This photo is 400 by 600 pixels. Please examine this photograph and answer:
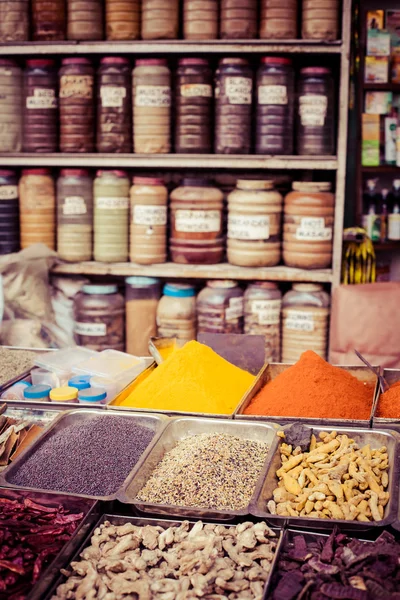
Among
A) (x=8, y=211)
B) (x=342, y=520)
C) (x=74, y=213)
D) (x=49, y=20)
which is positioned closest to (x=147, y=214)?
(x=74, y=213)

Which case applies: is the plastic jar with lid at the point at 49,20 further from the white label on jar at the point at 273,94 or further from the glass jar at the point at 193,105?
the white label on jar at the point at 273,94

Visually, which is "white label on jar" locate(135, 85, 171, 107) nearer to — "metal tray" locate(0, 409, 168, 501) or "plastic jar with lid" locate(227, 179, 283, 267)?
"plastic jar with lid" locate(227, 179, 283, 267)

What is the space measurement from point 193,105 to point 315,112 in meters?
0.41

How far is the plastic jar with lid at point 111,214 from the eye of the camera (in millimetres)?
2547

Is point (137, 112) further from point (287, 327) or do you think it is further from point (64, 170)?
point (287, 327)

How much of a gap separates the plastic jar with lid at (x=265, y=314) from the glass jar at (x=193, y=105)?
0.52 m

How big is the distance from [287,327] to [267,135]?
0.66m

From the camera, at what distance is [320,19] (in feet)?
7.76

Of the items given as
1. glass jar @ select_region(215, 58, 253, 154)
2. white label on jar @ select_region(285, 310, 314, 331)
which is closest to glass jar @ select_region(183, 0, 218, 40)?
glass jar @ select_region(215, 58, 253, 154)

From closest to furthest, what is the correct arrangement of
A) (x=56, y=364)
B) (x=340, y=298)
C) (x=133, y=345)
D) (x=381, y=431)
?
1. (x=381, y=431)
2. (x=56, y=364)
3. (x=340, y=298)
4. (x=133, y=345)

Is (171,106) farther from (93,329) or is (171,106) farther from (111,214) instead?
(93,329)

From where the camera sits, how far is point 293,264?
8.23 feet

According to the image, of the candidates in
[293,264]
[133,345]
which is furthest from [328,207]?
[133,345]

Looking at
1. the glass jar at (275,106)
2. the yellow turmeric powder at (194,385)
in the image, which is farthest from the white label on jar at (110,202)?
the yellow turmeric powder at (194,385)
